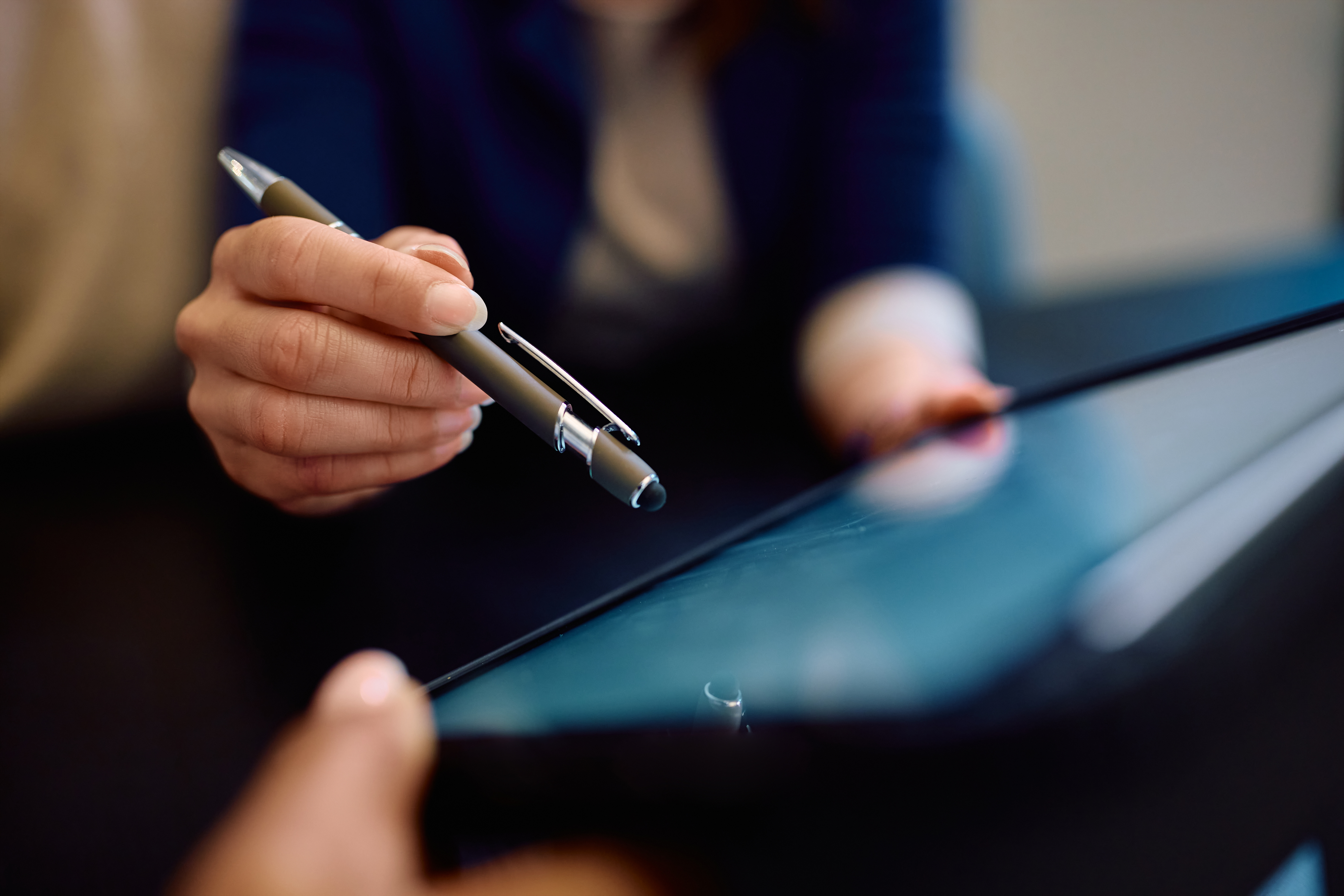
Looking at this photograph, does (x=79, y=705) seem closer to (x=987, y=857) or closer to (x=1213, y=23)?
(x=987, y=857)

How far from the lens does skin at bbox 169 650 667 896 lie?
3.2 inches

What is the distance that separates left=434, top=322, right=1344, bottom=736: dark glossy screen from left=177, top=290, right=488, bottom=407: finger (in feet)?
0.15

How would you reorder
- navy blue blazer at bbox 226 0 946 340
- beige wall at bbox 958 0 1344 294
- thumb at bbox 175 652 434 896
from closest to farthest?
thumb at bbox 175 652 434 896
navy blue blazer at bbox 226 0 946 340
beige wall at bbox 958 0 1344 294

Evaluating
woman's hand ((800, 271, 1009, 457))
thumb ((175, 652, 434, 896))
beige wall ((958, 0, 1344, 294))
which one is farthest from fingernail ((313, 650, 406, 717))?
beige wall ((958, 0, 1344, 294))

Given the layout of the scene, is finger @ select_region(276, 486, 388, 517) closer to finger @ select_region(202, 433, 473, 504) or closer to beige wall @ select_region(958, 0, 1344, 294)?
finger @ select_region(202, 433, 473, 504)

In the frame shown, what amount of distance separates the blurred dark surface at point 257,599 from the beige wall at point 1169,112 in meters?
0.77

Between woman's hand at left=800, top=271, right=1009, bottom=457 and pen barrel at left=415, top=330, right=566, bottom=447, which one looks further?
woman's hand at left=800, top=271, right=1009, bottom=457

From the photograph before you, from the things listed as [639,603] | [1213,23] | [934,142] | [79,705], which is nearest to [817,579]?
[639,603]

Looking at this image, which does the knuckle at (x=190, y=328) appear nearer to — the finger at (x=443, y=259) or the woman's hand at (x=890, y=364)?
the finger at (x=443, y=259)

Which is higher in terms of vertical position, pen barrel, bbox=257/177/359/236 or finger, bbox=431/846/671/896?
pen barrel, bbox=257/177/359/236

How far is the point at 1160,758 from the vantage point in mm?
106

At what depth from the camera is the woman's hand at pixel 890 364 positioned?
244 mm

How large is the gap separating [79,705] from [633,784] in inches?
4.3

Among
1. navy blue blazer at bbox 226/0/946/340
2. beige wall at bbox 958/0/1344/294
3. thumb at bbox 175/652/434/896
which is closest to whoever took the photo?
thumb at bbox 175/652/434/896
